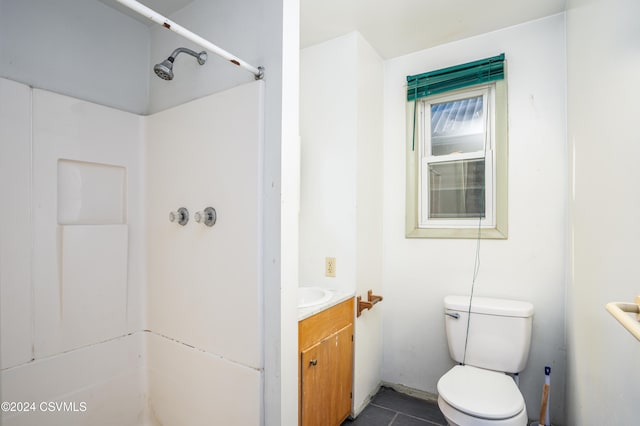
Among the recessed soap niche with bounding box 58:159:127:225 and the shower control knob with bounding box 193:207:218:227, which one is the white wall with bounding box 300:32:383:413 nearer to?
the shower control knob with bounding box 193:207:218:227

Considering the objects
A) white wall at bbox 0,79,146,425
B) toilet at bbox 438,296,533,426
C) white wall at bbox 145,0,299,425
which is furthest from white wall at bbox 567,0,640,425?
white wall at bbox 0,79,146,425

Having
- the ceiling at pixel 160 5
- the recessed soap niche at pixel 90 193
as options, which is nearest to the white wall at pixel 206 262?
the recessed soap niche at pixel 90 193

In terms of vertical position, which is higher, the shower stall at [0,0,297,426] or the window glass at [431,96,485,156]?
the window glass at [431,96,485,156]

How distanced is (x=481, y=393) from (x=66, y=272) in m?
1.97

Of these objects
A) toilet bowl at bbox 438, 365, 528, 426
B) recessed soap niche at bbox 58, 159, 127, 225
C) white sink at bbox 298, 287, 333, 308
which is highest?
recessed soap niche at bbox 58, 159, 127, 225

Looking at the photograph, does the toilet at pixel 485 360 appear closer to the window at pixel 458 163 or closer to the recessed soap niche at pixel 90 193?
the window at pixel 458 163

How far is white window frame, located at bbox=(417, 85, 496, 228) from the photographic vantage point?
2037mm

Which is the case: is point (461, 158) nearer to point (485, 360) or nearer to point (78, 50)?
point (485, 360)

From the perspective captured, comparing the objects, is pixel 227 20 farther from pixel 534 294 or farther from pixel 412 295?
pixel 534 294

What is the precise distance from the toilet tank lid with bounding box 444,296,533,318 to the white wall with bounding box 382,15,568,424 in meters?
0.10

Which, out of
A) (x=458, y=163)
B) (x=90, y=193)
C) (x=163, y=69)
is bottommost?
(x=90, y=193)

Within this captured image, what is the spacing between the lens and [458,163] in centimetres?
214

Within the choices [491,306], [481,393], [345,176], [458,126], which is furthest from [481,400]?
[458,126]

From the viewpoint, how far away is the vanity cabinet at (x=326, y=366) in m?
1.46
